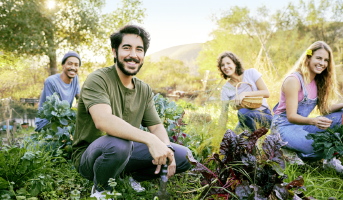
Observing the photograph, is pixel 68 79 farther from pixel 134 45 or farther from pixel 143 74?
pixel 143 74

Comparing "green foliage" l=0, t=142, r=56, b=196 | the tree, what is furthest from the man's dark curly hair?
the tree

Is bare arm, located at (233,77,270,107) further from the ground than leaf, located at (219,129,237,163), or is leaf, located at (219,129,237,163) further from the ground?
bare arm, located at (233,77,270,107)

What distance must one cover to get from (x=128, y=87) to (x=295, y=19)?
18242 millimetres

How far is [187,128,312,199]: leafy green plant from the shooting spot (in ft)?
3.97

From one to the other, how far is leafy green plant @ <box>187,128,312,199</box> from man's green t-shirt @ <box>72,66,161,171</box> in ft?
2.17

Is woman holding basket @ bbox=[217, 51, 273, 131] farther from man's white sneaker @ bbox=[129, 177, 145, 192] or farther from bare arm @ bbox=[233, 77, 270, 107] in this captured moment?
man's white sneaker @ bbox=[129, 177, 145, 192]

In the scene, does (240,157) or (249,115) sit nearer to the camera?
(240,157)

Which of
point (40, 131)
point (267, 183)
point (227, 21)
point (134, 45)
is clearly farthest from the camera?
point (227, 21)

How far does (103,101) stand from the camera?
1.49 meters

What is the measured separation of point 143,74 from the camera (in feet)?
41.2

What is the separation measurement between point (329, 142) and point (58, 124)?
2.75m

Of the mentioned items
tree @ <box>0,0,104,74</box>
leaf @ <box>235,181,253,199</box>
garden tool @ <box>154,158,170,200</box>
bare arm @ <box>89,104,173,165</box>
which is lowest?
garden tool @ <box>154,158,170,200</box>

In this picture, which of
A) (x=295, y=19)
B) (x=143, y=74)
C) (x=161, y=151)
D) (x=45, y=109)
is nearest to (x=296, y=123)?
(x=161, y=151)

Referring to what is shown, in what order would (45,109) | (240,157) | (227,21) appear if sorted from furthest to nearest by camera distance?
(227,21), (45,109), (240,157)
